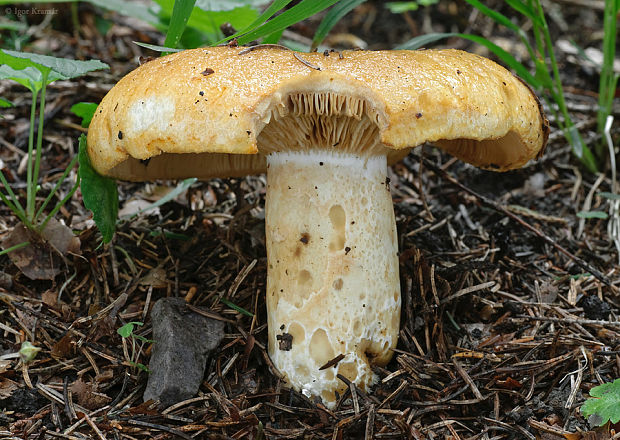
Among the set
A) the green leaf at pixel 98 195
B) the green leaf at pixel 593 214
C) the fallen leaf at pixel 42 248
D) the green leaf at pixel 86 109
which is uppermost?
the green leaf at pixel 86 109

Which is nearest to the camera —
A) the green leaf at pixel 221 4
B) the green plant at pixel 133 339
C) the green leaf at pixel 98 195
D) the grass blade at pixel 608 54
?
the green plant at pixel 133 339

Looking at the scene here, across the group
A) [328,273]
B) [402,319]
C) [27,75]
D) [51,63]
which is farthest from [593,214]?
[27,75]

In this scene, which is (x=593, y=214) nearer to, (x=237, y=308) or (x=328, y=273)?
(x=328, y=273)

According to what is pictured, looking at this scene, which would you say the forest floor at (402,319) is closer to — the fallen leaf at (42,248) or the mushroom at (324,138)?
the fallen leaf at (42,248)

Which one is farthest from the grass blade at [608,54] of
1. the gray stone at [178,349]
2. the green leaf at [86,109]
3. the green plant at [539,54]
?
the green leaf at [86,109]

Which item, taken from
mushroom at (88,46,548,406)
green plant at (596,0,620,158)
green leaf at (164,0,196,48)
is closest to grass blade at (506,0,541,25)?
green plant at (596,0,620,158)

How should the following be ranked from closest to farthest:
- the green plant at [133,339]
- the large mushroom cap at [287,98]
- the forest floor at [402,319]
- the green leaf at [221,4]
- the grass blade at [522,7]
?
the large mushroom cap at [287,98] < the forest floor at [402,319] < the green plant at [133,339] < the grass blade at [522,7] < the green leaf at [221,4]

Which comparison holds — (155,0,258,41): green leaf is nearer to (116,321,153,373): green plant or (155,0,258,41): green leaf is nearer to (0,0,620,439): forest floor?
(0,0,620,439): forest floor
